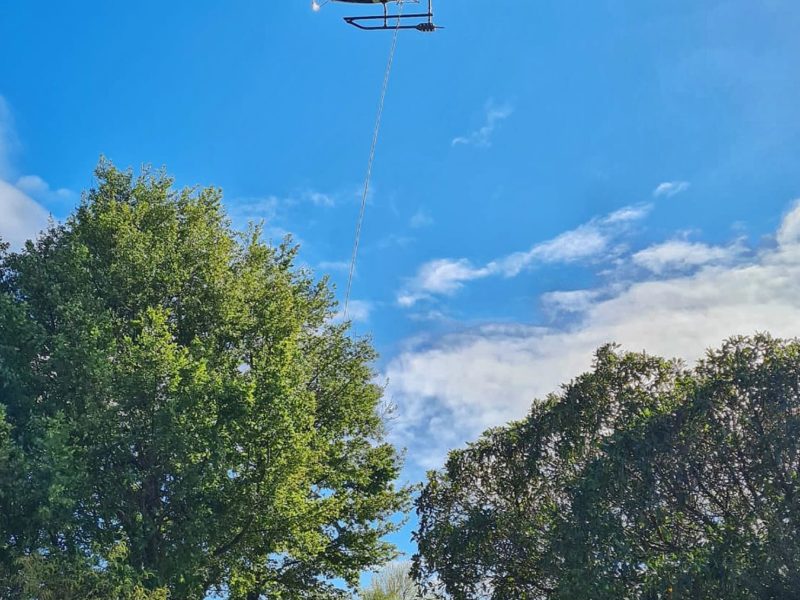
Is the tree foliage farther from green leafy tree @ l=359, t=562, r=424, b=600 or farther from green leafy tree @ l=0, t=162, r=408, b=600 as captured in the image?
green leafy tree @ l=359, t=562, r=424, b=600

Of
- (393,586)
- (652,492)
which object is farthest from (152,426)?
(393,586)

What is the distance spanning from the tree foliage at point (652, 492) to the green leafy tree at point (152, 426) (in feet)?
16.2

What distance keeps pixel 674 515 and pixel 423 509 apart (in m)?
7.09

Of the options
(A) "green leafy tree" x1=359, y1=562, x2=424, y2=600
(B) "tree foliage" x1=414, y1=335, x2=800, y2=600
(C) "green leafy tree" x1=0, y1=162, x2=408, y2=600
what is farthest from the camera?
(A) "green leafy tree" x1=359, y1=562, x2=424, y2=600

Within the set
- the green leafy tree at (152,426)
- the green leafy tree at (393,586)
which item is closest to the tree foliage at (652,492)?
the green leafy tree at (152,426)

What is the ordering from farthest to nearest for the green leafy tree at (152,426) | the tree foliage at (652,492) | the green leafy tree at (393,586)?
1. the green leafy tree at (393,586)
2. the green leafy tree at (152,426)
3. the tree foliage at (652,492)

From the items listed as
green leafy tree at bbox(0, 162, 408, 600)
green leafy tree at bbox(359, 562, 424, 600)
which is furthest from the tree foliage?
green leafy tree at bbox(359, 562, 424, 600)

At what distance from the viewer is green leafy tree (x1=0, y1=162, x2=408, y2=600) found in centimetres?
1556

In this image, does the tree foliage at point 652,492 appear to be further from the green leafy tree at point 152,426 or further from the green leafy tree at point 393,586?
the green leafy tree at point 393,586

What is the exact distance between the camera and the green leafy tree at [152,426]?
51.1 feet

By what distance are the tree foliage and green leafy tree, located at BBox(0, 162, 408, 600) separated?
16.2 ft

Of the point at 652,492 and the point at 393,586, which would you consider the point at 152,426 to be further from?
the point at 393,586

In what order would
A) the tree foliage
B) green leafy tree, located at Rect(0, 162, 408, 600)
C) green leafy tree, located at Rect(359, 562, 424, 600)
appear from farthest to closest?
green leafy tree, located at Rect(359, 562, 424, 600), green leafy tree, located at Rect(0, 162, 408, 600), the tree foliage

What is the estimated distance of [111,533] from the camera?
16.4 m
